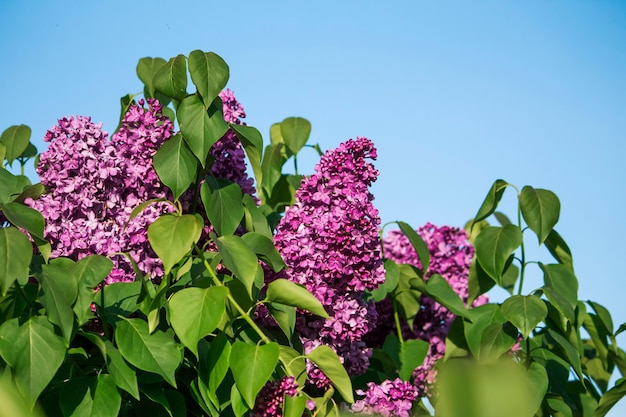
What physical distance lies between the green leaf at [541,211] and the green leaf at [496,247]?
55mm

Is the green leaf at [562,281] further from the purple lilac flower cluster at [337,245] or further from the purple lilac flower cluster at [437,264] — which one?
the purple lilac flower cluster at [337,245]

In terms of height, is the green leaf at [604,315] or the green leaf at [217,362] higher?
the green leaf at [604,315]

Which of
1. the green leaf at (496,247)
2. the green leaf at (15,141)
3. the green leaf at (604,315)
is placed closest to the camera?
the green leaf at (496,247)

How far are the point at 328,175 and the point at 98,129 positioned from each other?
657mm

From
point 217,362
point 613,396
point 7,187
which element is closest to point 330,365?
point 217,362

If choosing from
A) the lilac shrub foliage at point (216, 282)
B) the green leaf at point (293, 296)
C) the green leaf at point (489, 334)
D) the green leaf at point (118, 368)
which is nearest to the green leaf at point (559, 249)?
the lilac shrub foliage at point (216, 282)

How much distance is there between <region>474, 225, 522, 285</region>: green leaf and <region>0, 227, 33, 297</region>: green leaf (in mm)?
1460

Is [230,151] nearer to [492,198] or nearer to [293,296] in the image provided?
[293,296]

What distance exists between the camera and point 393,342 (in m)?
2.54

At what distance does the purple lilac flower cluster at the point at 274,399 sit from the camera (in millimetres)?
1621

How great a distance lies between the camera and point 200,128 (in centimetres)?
188

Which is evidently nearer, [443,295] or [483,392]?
[483,392]

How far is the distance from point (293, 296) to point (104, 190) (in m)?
0.73

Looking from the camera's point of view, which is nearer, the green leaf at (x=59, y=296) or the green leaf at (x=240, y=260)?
the green leaf at (x=59, y=296)
